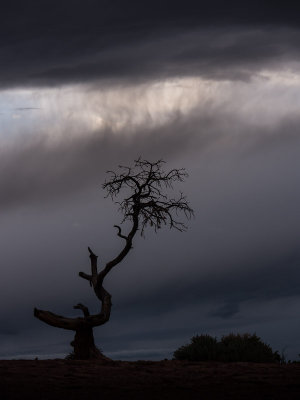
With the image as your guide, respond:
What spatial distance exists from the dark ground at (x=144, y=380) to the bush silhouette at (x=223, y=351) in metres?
2.90

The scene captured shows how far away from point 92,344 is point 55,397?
399 inches

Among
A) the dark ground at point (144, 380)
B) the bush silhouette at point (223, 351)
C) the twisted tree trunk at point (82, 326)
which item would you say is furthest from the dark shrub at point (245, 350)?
the twisted tree trunk at point (82, 326)

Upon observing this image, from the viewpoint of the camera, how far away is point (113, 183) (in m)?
27.7

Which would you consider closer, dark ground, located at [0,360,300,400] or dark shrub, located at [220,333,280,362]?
dark ground, located at [0,360,300,400]

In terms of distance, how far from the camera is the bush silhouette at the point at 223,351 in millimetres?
25891

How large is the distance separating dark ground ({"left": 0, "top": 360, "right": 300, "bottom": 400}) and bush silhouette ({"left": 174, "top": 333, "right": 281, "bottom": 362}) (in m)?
2.90

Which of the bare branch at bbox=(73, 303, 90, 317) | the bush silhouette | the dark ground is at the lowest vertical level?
the dark ground

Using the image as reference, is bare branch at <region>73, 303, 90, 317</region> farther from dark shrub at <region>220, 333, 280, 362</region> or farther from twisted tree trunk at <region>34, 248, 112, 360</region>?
dark shrub at <region>220, 333, 280, 362</region>

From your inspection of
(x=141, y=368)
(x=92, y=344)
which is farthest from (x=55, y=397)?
(x=92, y=344)

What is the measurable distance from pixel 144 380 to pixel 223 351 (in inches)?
305

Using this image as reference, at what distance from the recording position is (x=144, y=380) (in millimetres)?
19031

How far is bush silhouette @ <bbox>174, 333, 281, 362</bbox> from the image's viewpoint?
25.9 m

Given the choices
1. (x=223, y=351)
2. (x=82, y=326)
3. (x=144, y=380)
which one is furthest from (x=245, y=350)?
(x=144, y=380)

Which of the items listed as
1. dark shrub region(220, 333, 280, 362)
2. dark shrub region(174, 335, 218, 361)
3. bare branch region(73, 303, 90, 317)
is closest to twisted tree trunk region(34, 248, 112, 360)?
bare branch region(73, 303, 90, 317)
